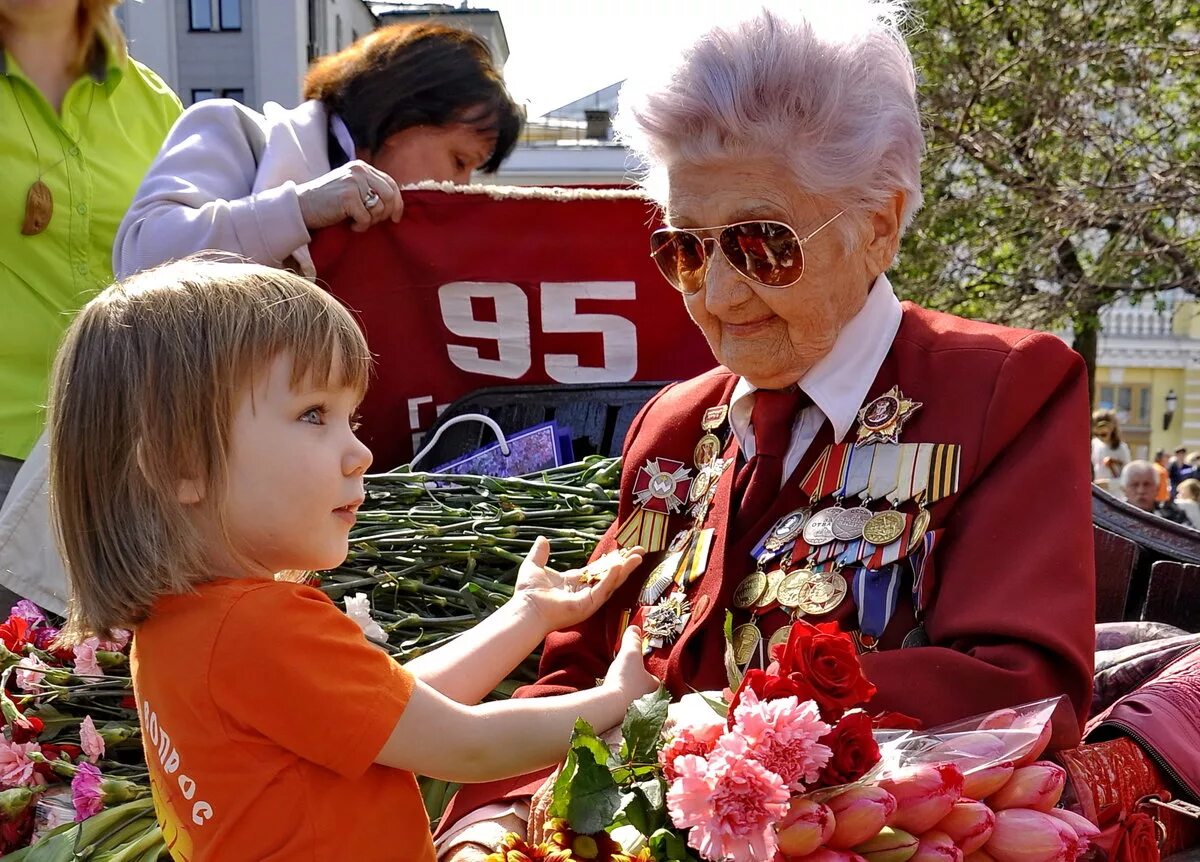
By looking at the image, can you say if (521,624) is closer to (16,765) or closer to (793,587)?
(793,587)

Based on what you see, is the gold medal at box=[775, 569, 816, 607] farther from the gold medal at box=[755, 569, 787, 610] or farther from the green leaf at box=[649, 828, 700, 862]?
the green leaf at box=[649, 828, 700, 862]

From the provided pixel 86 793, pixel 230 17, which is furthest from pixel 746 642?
pixel 230 17

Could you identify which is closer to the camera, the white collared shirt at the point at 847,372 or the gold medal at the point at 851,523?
the gold medal at the point at 851,523

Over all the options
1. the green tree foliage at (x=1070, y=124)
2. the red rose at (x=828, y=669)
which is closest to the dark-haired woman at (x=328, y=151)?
the red rose at (x=828, y=669)

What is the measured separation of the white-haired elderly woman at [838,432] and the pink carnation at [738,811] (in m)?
0.44

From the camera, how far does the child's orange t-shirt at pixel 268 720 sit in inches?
65.6

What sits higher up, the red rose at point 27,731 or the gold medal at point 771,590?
the gold medal at point 771,590

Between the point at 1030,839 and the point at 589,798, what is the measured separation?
53 cm

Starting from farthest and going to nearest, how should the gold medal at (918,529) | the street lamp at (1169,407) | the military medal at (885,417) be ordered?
the street lamp at (1169,407) < the military medal at (885,417) < the gold medal at (918,529)

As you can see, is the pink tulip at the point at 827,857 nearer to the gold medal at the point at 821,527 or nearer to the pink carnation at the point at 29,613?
the gold medal at the point at 821,527

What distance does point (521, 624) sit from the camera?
2219mm

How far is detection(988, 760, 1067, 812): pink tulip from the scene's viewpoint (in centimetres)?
161

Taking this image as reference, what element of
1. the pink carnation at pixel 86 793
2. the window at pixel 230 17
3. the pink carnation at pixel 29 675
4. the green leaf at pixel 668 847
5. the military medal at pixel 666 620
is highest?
the window at pixel 230 17

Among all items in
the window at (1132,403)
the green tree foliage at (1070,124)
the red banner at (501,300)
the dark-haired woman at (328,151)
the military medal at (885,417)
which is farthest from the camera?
the window at (1132,403)
